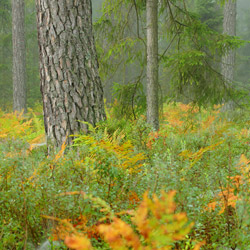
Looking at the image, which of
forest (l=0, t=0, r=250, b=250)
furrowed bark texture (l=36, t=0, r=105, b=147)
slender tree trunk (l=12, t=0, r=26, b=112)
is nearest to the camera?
forest (l=0, t=0, r=250, b=250)

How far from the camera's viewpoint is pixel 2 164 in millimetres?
2047

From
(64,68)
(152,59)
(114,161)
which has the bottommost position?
(114,161)

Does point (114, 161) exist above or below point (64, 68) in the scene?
below

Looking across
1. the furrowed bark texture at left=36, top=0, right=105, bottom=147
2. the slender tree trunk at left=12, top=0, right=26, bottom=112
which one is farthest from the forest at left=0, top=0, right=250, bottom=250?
the slender tree trunk at left=12, top=0, right=26, bottom=112

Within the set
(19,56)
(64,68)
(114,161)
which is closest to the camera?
(114,161)

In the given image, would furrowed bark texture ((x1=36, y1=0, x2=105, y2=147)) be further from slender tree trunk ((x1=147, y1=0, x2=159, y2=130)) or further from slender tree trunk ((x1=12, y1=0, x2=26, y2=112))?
slender tree trunk ((x1=12, y1=0, x2=26, y2=112))

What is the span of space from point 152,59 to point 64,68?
1.87m

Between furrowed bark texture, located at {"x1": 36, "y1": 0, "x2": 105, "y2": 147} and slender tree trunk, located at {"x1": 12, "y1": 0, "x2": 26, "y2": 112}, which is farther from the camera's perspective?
slender tree trunk, located at {"x1": 12, "y1": 0, "x2": 26, "y2": 112}

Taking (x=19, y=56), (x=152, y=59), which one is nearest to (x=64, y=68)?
(x=152, y=59)

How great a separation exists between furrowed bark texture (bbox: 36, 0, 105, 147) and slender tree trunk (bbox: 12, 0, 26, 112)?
920 cm

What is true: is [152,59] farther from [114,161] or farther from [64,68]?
[114,161]

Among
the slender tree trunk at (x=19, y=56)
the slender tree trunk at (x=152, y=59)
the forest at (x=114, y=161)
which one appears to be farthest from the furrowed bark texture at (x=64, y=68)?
the slender tree trunk at (x=19, y=56)

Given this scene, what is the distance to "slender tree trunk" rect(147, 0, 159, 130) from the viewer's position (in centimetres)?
460

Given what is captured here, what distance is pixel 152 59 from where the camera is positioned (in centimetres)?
463
